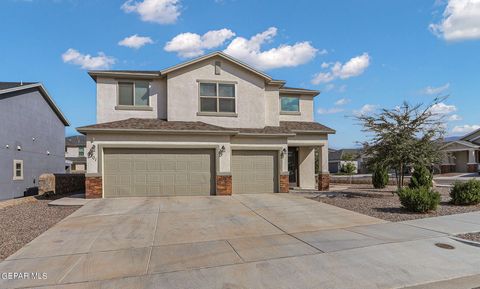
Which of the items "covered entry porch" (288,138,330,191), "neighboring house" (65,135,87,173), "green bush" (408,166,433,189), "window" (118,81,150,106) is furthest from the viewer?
"neighboring house" (65,135,87,173)

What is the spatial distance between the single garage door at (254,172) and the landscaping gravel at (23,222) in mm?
7461

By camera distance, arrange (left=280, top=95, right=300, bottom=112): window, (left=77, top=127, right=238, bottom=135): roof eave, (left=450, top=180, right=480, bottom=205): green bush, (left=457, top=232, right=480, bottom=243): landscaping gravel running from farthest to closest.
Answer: (left=280, top=95, right=300, bottom=112): window → (left=77, top=127, right=238, bottom=135): roof eave → (left=450, top=180, right=480, bottom=205): green bush → (left=457, top=232, right=480, bottom=243): landscaping gravel

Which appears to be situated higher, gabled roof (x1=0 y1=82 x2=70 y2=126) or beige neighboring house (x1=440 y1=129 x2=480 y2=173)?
gabled roof (x1=0 y1=82 x2=70 y2=126)

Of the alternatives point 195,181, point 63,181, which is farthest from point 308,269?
point 63,181

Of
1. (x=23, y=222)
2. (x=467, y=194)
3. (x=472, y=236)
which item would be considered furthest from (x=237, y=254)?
(x=467, y=194)

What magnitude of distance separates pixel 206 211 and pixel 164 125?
6050 mm

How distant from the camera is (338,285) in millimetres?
5395

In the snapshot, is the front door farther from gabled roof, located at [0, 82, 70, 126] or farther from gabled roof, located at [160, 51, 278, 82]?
gabled roof, located at [0, 82, 70, 126]

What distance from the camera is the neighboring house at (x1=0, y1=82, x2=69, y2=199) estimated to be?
1881 cm

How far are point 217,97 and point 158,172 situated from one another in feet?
16.5

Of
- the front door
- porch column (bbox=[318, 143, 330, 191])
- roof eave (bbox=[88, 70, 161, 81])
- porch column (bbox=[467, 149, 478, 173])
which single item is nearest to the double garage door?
roof eave (bbox=[88, 70, 161, 81])

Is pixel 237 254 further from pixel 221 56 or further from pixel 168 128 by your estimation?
pixel 221 56

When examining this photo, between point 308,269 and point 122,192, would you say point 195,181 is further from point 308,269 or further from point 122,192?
point 308,269

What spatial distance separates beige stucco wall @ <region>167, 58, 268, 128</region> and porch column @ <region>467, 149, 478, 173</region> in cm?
3429
